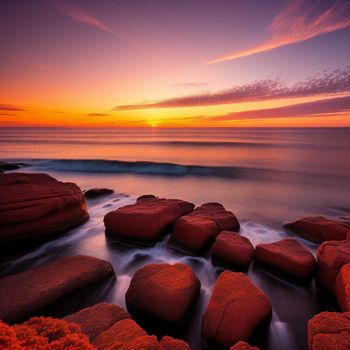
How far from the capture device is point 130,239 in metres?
4.76

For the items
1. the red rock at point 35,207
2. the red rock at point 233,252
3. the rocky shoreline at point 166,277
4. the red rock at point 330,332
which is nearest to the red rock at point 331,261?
the rocky shoreline at point 166,277

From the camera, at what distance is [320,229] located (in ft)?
15.6

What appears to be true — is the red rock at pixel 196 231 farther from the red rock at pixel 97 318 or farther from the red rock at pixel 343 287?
the red rock at pixel 97 318

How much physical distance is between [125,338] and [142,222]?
9.13ft

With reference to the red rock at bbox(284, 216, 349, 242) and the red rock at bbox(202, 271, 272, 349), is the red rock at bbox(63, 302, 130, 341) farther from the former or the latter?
the red rock at bbox(284, 216, 349, 242)

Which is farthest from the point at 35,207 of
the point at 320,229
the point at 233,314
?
the point at 320,229

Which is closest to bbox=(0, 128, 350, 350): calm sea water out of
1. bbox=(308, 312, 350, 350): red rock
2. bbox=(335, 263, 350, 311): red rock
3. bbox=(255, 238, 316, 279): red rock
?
bbox=(255, 238, 316, 279): red rock

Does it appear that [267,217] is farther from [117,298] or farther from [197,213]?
[117,298]

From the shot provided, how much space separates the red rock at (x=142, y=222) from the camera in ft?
15.1

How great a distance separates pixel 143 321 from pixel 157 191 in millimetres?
7667

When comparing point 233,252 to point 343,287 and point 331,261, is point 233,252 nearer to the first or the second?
point 331,261

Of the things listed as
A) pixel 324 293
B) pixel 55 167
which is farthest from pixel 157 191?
pixel 55 167

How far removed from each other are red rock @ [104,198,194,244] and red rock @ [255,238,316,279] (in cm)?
187

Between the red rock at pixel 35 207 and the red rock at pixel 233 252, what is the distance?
11.2 ft
